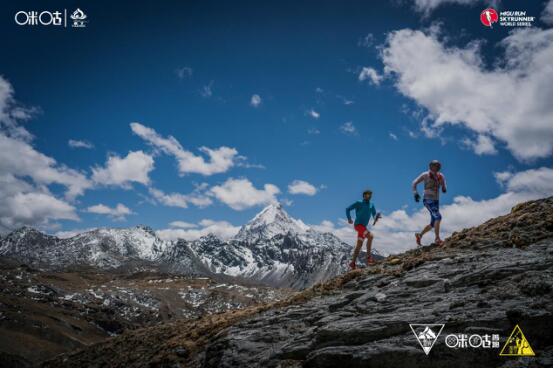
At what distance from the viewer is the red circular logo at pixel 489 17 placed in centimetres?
1241

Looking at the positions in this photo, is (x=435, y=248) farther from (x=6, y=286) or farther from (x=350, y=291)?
(x=6, y=286)

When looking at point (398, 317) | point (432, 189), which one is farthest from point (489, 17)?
point (398, 317)

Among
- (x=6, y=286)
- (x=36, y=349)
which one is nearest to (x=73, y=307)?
(x=6, y=286)

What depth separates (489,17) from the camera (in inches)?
492

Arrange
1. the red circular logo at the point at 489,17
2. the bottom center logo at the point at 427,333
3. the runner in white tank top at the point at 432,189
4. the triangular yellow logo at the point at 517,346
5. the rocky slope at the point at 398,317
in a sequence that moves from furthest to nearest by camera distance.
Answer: the runner in white tank top at the point at 432,189 < the red circular logo at the point at 489,17 < the bottom center logo at the point at 427,333 < the rocky slope at the point at 398,317 < the triangular yellow logo at the point at 517,346

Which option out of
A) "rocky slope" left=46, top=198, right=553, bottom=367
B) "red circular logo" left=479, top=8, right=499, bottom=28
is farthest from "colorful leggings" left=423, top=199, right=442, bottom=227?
"red circular logo" left=479, top=8, right=499, bottom=28

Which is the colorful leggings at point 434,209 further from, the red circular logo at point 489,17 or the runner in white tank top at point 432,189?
the red circular logo at point 489,17

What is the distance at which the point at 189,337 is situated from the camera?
43.1 feet

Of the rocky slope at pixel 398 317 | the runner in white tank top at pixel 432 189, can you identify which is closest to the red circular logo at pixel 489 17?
the runner in white tank top at pixel 432 189

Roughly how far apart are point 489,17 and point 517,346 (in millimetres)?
10066

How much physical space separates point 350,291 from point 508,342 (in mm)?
5419

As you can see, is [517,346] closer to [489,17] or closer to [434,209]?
[434,209]

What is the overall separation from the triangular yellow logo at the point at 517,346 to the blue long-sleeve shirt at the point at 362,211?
7.64 meters

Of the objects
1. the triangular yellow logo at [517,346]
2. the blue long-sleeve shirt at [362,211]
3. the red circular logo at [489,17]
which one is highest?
the red circular logo at [489,17]
